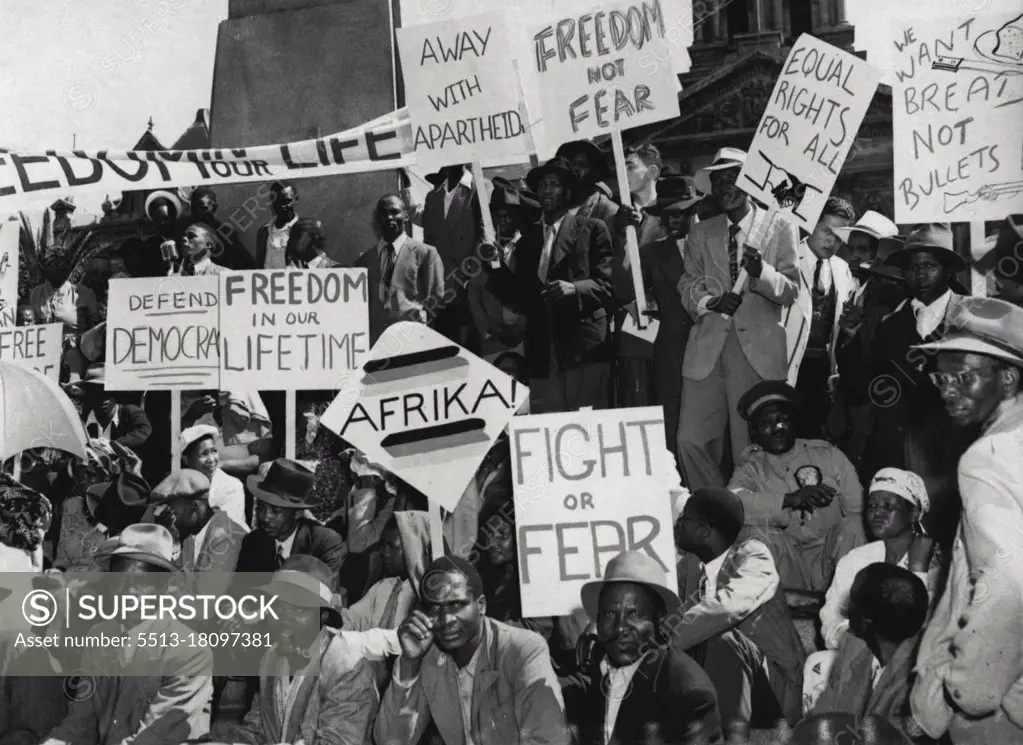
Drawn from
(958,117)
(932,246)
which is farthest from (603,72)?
(932,246)

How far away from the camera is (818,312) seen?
8266 millimetres

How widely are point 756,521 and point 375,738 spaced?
2190mm

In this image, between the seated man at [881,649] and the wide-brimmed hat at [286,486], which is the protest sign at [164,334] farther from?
the seated man at [881,649]

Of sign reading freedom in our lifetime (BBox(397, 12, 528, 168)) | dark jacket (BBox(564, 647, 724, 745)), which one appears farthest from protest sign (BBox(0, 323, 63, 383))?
dark jacket (BBox(564, 647, 724, 745))

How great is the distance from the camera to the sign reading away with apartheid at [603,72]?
8547 millimetres

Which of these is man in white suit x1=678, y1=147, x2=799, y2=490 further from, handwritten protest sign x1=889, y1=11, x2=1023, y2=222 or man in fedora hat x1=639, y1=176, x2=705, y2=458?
handwritten protest sign x1=889, y1=11, x2=1023, y2=222

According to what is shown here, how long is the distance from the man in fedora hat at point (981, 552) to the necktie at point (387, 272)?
307 cm

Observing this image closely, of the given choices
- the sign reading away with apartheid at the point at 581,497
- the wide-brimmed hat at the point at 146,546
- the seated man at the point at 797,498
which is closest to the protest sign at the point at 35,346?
the wide-brimmed hat at the point at 146,546

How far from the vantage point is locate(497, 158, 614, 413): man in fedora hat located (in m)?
8.34

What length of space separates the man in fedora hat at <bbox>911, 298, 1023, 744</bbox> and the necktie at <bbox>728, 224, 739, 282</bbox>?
3.57 feet

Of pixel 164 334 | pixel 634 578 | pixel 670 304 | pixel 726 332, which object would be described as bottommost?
pixel 634 578

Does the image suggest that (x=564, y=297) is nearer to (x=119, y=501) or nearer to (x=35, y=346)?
(x=119, y=501)

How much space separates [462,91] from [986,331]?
3219 millimetres

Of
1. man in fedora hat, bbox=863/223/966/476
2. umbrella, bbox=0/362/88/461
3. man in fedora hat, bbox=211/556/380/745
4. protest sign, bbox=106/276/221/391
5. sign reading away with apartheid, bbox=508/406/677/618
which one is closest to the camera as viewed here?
man in fedora hat, bbox=863/223/966/476
